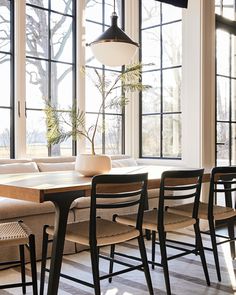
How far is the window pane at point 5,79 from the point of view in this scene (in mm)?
4445

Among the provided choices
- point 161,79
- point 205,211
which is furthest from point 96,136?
point 205,211

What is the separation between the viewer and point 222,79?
5.07 meters

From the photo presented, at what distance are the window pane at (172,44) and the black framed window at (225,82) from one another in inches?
18.8

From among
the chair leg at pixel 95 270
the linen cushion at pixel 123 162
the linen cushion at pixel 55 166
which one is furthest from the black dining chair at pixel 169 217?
the linen cushion at pixel 123 162

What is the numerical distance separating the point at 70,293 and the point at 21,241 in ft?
1.92

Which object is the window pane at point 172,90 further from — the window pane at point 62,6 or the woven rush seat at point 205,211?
the woven rush seat at point 205,211

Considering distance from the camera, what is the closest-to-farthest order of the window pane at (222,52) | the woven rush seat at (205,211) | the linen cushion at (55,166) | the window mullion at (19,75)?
the woven rush seat at (205,211) → the linen cushion at (55,166) → the window mullion at (19,75) → the window pane at (222,52)

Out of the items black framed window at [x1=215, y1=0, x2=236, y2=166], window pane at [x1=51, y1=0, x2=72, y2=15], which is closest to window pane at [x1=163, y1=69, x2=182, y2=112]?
black framed window at [x1=215, y1=0, x2=236, y2=166]

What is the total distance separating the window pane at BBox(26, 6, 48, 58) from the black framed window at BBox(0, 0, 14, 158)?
217mm

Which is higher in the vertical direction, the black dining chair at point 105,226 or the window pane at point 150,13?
the window pane at point 150,13

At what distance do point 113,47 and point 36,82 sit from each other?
5.57 ft

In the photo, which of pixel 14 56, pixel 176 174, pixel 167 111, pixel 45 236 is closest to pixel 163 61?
pixel 167 111

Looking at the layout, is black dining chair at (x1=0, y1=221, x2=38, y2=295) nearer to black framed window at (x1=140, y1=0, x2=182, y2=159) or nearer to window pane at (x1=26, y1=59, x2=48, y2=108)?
window pane at (x1=26, y1=59, x2=48, y2=108)

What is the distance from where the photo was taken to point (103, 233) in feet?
8.06
